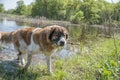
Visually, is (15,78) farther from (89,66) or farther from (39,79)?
(89,66)

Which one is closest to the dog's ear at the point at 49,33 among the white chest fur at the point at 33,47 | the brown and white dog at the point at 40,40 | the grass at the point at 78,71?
the brown and white dog at the point at 40,40

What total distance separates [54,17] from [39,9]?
35.1ft

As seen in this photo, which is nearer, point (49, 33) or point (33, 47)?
point (49, 33)

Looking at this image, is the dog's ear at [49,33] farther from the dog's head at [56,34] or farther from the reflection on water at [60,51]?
the reflection on water at [60,51]

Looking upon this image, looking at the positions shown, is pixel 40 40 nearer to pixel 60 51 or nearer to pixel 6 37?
pixel 6 37

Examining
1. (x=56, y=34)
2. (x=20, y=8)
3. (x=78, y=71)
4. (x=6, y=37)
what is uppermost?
(x=56, y=34)

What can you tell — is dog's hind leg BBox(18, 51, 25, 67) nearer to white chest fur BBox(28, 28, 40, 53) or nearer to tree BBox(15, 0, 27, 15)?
white chest fur BBox(28, 28, 40, 53)

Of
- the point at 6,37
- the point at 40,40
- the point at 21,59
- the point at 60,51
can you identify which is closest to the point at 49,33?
the point at 40,40

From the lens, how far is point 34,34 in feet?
23.5

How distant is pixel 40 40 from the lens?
6879 mm

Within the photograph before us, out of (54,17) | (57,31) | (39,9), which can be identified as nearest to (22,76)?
(57,31)

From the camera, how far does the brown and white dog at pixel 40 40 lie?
6613mm

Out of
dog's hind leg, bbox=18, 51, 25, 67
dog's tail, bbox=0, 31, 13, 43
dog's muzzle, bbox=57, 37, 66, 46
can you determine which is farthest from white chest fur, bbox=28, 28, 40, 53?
dog's tail, bbox=0, 31, 13, 43

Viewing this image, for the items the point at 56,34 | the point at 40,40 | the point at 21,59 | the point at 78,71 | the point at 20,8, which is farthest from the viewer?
the point at 20,8
